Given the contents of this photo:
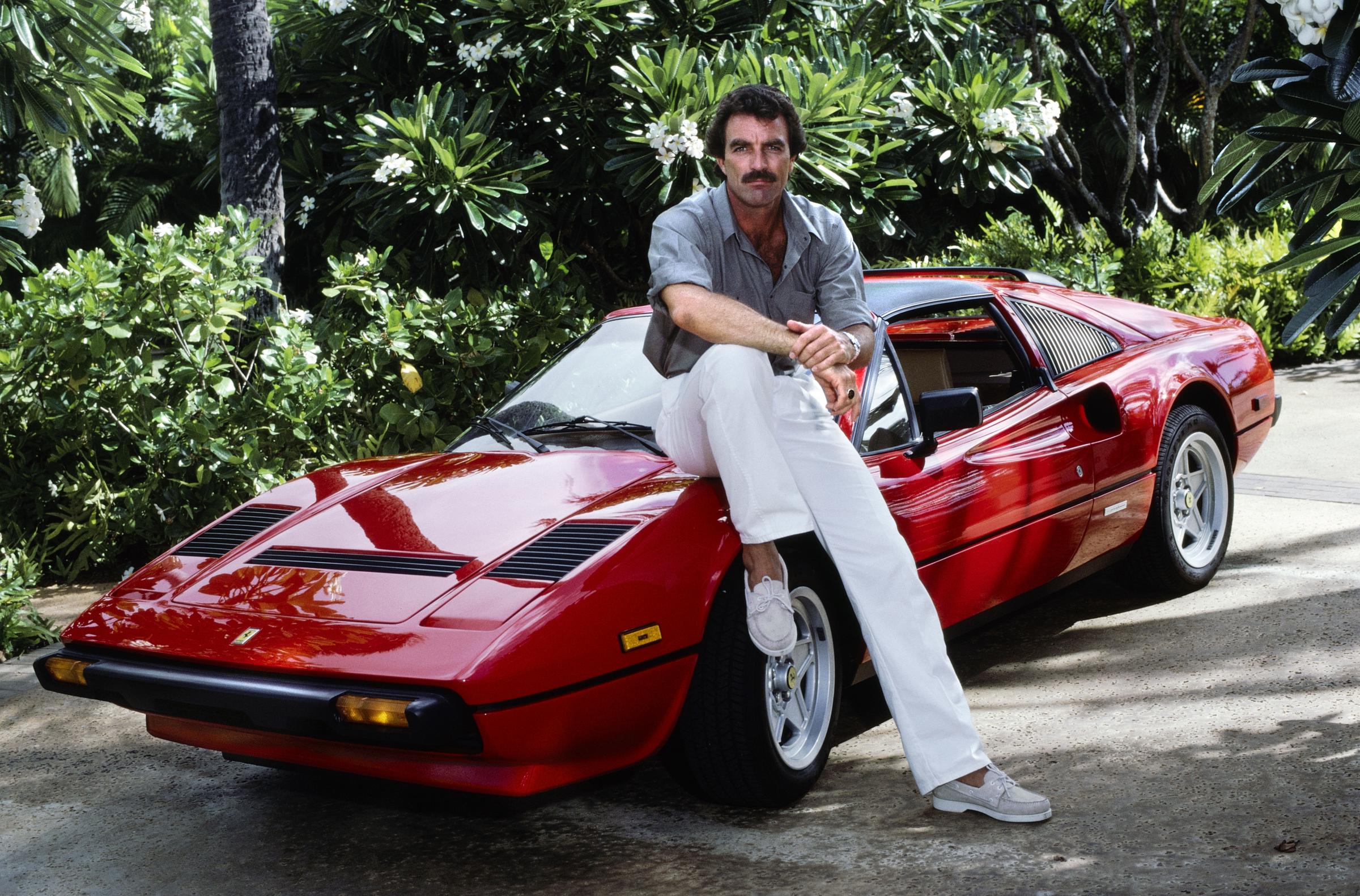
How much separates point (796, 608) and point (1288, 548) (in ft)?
10.7

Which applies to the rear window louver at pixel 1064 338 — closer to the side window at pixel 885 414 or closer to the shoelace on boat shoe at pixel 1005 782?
the side window at pixel 885 414

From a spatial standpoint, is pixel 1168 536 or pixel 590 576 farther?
pixel 1168 536

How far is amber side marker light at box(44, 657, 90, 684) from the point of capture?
3.29 metres

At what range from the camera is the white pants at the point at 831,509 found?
3297 millimetres

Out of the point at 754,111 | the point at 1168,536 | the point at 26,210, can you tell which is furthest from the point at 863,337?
the point at 26,210

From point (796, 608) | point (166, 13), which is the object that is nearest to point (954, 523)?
point (796, 608)

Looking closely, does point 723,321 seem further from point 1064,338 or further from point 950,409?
point 1064,338

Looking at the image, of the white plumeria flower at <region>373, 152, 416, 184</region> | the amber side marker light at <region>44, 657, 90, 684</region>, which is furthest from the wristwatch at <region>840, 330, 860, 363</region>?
the white plumeria flower at <region>373, 152, 416, 184</region>

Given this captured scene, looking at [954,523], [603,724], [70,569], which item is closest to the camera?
[603,724]

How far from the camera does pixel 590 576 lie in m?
3.04

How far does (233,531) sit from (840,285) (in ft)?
6.15

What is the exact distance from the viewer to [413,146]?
23.1ft

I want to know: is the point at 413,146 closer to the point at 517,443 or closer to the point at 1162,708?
the point at 517,443

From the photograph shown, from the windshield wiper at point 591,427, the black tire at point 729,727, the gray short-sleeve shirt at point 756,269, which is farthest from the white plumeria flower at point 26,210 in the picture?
the black tire at point 729,727
